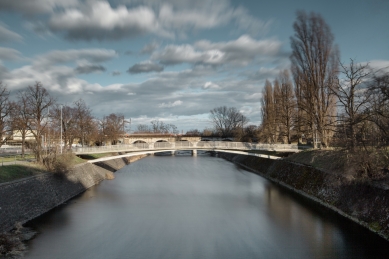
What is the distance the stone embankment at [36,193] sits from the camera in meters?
17.0

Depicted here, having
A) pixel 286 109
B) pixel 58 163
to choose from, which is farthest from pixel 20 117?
pixel 286 109

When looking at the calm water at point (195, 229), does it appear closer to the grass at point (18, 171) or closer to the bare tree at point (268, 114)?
the grass at point (18, 171)

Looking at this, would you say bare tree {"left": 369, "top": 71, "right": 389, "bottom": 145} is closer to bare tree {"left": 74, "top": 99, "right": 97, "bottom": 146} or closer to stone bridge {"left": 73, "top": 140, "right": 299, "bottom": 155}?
stone bridge {"left": 73, "top": 140, "right": 299, "bottom": 155}

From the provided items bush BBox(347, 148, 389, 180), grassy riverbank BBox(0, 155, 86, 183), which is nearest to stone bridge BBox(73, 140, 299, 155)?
grassy riverbank BBox(0, 155, 86, 183)

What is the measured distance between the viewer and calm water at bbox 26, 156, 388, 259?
571 inches

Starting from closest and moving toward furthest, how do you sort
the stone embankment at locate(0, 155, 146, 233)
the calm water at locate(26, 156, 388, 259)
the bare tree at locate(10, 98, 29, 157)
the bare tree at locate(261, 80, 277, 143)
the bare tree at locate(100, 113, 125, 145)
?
1. the calm water at locate(26, 156, 388, 259)
2. the stone embankment at locate(0, 155, 146, 233)
3. the bare tree at locate(10, 98, 29, 157)
4. the bare tree at locate(261, 80, 277, 143)
5. the bare tree at locate(100, 113, 125, 145)

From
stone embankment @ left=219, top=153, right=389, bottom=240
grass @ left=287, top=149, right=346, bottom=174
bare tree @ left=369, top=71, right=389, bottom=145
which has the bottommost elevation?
stone embankment @ left=219, top=153, right=389, bottom=240

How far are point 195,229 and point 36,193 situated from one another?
10.8m

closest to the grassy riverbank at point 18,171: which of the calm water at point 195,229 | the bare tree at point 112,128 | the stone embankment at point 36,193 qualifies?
the stone embankment at point 36,193

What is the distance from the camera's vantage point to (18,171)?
71.2ft

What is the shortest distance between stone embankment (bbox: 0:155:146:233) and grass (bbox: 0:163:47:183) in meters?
0.58

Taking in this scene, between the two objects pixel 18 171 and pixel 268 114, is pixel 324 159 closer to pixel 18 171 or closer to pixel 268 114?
pixel 268 114

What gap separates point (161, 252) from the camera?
14453 millimetres

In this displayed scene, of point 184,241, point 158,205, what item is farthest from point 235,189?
point 184,241
